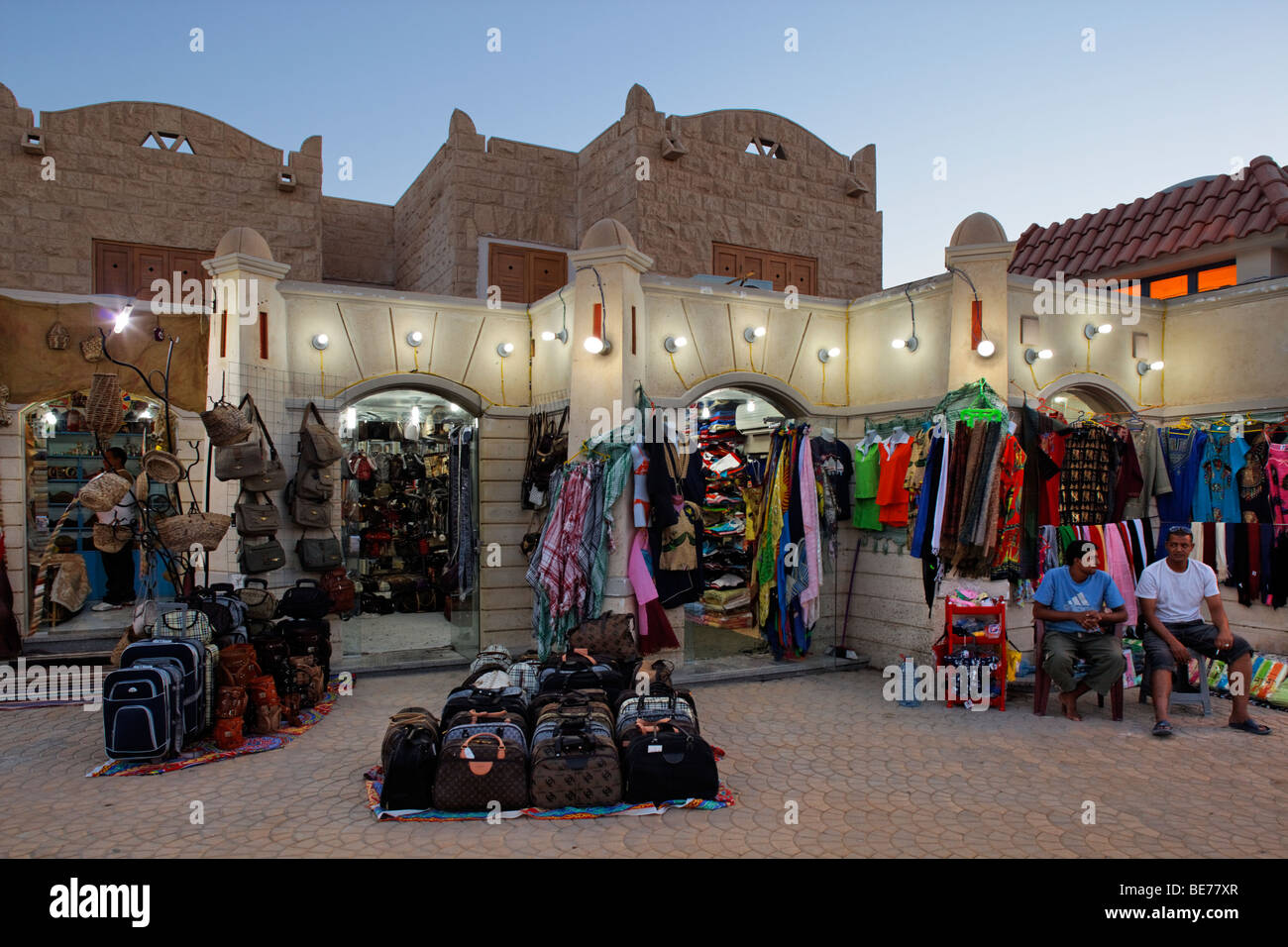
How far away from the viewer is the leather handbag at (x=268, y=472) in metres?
7.06

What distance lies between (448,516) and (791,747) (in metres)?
5.14

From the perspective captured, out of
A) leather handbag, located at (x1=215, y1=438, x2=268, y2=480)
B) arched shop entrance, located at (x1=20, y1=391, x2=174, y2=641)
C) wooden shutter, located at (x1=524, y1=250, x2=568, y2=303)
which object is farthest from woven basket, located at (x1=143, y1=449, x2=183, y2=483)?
wooden shutter, located at (x1=524, y1=250, x2=568, y2=303)

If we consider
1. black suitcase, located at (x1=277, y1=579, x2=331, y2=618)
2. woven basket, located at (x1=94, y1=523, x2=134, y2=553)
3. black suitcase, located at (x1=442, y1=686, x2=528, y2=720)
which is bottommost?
black suitcase, located at (x1=442, y1=686, x2=528, y2=720)

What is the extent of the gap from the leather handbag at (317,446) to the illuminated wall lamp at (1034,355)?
6.21 m

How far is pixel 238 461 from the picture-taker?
6840 mm

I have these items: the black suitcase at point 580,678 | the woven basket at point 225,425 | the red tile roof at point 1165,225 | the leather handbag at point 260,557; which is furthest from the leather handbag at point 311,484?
the red tile roof at point 1165,225

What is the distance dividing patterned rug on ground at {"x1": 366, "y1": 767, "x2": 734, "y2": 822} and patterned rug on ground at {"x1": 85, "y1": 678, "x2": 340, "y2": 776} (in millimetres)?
1386

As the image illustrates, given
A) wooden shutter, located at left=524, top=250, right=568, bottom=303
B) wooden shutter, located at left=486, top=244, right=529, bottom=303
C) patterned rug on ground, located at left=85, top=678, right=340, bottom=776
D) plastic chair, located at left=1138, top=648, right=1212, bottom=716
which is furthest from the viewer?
wooden shutter, located at left=524, top=250, right=568, bottom=303

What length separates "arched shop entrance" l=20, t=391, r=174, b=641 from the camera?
8219mm

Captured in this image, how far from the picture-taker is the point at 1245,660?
5.98 meters

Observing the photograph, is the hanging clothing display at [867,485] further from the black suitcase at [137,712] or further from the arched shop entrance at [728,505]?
the black suitcase at [137,712]

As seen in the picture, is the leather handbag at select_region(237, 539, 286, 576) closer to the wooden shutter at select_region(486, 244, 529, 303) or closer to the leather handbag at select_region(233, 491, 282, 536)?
the leather handbag at select_region(233, 491, 282, 536)
